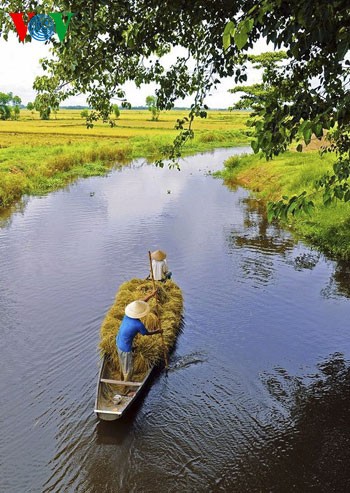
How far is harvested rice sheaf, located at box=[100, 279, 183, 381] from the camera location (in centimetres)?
863

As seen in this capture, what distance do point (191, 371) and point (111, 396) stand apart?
2056 mm

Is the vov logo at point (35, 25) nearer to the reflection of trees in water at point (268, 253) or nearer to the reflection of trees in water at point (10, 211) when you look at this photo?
the reflection of trees in water at point (268, 253)

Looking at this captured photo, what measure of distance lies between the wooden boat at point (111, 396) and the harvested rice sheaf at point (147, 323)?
0.25 m

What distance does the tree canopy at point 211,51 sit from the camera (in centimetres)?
379

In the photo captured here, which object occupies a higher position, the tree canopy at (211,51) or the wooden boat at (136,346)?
the tree canopy at (211,51)

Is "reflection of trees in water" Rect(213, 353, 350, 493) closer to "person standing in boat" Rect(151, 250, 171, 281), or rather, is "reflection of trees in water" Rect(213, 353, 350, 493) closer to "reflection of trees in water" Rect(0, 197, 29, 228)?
"person standing in boat" Rect(151, 250, 171, 281)

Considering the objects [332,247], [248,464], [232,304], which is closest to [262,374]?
[248,464]

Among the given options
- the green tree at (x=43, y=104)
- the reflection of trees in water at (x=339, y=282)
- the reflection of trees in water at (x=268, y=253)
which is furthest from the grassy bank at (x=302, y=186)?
the green tree at (x=43, y=104)

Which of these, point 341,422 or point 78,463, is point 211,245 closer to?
point 341,422

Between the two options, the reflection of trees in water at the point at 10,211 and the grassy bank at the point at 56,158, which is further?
the grassy bank at the point at 56,158

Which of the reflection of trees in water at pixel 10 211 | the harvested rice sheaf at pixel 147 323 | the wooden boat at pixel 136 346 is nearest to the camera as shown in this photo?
the wooden boat at pixel 136 346

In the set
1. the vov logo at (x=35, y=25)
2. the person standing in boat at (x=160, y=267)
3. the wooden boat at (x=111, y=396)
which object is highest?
the vov logo at (x=35, y=25)

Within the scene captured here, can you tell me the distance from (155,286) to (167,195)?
54.4 ft

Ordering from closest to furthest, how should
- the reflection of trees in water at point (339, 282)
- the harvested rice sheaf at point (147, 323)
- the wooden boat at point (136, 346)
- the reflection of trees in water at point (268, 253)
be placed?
the wooden boat at point (136, 346) < the harvested rice sheaf at point (147, 323) < the reflection of trees in water at point (339, 282) < the reflection of trees in water at point (268, 253)
